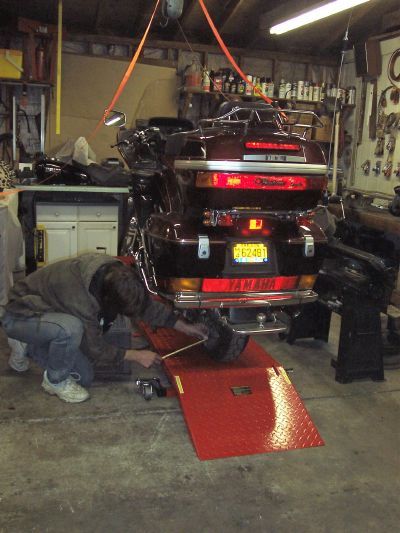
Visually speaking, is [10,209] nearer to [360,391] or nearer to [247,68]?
[360,391]

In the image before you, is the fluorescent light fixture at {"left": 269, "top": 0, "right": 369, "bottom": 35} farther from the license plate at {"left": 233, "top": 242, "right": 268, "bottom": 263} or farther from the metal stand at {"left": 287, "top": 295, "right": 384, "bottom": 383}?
the license plate at {"left": 233, "top": 242, "right": 268, "bottom": 263}

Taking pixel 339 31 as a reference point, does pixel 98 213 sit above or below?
below

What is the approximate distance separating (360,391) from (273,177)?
1537 mm

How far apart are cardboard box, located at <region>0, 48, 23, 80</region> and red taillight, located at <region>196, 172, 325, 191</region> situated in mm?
4264

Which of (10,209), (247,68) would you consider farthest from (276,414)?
(247,68)

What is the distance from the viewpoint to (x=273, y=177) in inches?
105

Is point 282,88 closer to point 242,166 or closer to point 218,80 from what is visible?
point 218,80

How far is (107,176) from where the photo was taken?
220 inches

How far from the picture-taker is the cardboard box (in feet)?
19.2

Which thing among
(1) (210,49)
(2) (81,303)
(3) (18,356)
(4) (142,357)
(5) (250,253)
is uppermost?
(1) (210,49)

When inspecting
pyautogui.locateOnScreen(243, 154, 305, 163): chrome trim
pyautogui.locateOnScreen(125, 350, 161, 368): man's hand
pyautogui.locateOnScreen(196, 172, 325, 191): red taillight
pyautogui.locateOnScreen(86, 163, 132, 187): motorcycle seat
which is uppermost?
pyautogui.locateOnScreen(243, 154, 305, 163): chrome trim

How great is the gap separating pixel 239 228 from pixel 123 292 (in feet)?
2.25

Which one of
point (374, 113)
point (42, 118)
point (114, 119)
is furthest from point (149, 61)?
point (114, 119)

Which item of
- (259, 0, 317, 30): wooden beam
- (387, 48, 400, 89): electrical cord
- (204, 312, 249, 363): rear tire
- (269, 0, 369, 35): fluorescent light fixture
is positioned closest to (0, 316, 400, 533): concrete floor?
(204, 312, 249, 363): rear tire
